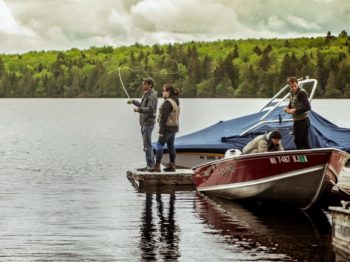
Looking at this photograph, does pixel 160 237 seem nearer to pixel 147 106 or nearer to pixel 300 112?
pixel 300 112

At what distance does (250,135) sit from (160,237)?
29.7ft

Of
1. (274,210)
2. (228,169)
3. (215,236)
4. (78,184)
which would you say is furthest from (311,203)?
(78,184)

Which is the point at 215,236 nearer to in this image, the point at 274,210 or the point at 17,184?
the point at 274,210

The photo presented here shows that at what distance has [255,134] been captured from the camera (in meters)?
23.5

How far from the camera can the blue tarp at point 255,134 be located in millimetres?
22469

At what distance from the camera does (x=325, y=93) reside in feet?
617

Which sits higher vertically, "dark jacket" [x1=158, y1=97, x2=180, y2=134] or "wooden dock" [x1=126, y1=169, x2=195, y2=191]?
"dark jacket" [x1=158, y1=97, x2=180, y2=134]

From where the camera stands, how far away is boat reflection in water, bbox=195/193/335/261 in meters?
13.4

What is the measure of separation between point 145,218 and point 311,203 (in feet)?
10.3

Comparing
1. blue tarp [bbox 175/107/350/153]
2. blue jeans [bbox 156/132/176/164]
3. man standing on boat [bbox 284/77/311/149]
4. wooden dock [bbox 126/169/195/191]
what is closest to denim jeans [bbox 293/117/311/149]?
man standing on boat [bbox 284/77/311/149]

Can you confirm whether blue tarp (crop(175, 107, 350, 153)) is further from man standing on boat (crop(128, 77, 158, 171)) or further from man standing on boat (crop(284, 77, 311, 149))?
man standing on boat (crop(128, 77, 158, 171))

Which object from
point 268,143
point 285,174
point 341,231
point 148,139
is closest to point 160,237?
point 341,231

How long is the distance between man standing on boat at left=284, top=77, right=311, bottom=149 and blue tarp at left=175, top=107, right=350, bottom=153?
2.52m

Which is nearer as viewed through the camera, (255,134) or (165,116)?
(165,116)
